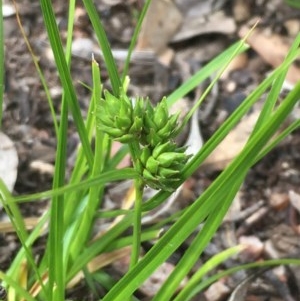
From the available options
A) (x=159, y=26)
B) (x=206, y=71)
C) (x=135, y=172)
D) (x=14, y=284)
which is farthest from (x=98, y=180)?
(x=159, y=26)

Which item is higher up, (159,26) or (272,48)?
(159,26)

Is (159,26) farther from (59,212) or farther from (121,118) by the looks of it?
(121,118)

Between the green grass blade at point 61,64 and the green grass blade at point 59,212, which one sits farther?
the green grass blade at point 59,212

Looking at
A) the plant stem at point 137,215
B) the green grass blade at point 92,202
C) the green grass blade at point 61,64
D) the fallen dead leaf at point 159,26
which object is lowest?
the plant stem at point 137,215

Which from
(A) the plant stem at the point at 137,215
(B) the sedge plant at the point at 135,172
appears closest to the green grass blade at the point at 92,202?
(B) the sedge plant at the point at 135,172

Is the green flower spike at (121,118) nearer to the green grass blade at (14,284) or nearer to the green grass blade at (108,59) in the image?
the green grass blade at (108,59)

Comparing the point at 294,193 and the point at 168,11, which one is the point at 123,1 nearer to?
the point at 168,11

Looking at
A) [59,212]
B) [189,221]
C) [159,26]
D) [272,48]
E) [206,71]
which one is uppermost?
[159,26]

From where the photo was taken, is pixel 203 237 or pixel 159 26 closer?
pixel 203 237

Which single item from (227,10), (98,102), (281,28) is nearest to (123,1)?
(227,10)

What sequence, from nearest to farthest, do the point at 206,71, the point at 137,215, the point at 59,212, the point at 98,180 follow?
the point at 98,180
the point at 137,215
the point at 59,212
the point at 206,71
